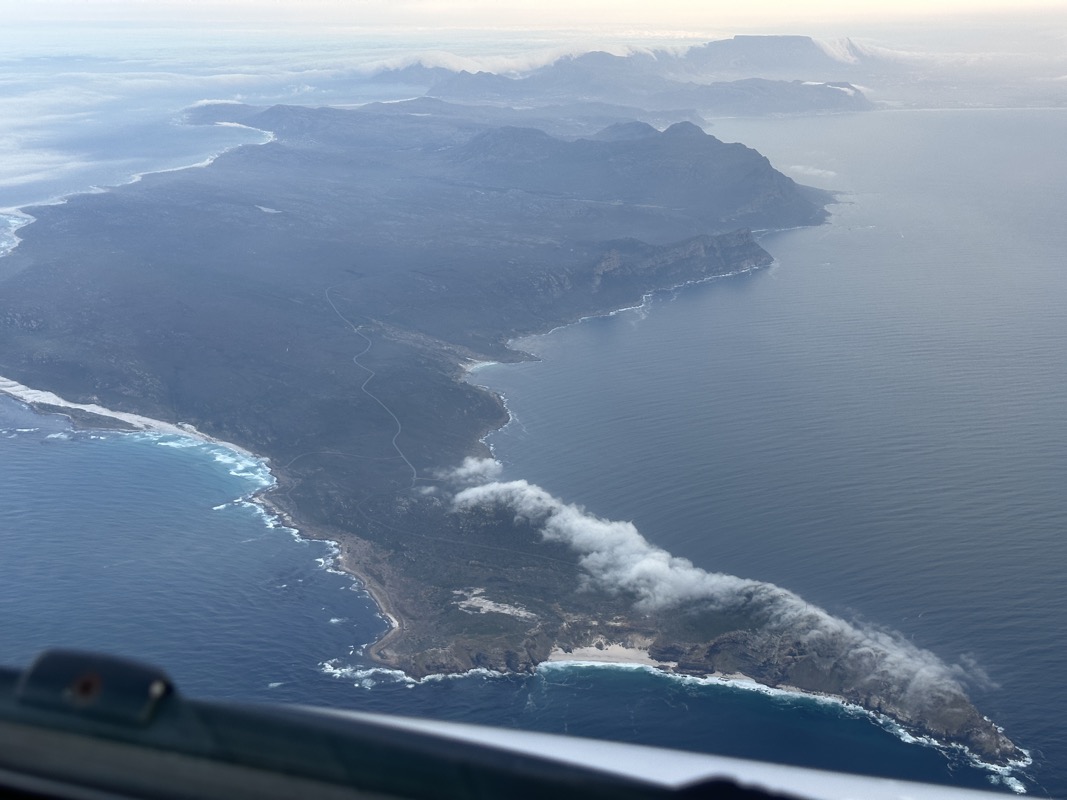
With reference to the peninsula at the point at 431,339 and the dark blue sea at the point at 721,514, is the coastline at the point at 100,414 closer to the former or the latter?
the peninsula at the point at 431,339

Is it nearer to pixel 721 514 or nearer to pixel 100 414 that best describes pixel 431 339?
pixel 100 414

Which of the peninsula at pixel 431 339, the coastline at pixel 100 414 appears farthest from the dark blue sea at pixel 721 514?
the peninsula at pixel 431 339

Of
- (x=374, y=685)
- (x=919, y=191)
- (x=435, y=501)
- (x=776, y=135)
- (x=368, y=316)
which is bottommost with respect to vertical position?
(x=374, y=685)

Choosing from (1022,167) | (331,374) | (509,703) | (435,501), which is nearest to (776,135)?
(1022,167)

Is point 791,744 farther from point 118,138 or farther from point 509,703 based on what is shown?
point 118,138

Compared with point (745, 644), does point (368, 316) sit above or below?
above

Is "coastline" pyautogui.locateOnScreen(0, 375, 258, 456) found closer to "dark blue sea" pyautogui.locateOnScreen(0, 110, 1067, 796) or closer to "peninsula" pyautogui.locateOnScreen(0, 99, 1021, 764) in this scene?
"peninsula" pyautogui.locateOnScreen(0, 99, 1021, 764)

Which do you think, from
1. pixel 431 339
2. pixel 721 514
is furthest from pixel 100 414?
pixel 721 514
